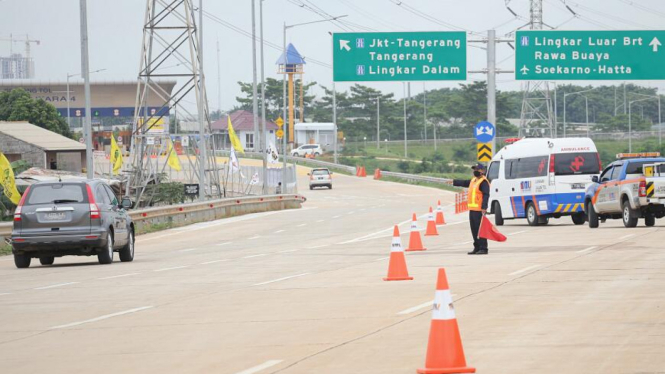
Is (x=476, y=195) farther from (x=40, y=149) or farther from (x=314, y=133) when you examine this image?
(x=314, y=133)

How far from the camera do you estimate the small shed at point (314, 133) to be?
15450cm

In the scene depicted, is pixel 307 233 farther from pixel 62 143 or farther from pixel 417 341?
pixel 62 143

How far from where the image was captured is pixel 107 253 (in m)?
23.7

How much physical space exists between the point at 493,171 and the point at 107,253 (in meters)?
17.4

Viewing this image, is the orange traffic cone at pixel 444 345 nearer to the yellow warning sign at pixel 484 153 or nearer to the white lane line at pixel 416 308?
the white lane line at pixel 416 308

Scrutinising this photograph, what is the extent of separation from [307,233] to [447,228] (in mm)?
4339

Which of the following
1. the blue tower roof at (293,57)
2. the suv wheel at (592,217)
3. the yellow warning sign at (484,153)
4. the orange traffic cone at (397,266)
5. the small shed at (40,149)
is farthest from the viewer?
the blue tower roof at (293,57)

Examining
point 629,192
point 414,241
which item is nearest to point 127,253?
point 414,241

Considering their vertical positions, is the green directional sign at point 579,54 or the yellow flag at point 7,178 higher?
the green directional sign at point 579,54

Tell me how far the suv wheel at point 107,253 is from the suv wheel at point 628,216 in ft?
45.1

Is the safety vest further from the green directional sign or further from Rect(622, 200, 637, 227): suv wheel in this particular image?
the green directional sign

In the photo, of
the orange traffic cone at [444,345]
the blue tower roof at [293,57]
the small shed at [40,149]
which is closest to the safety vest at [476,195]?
the orange traffic cone at [444,345]

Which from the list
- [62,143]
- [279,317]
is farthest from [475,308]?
[62,143]

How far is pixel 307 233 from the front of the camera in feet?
119
